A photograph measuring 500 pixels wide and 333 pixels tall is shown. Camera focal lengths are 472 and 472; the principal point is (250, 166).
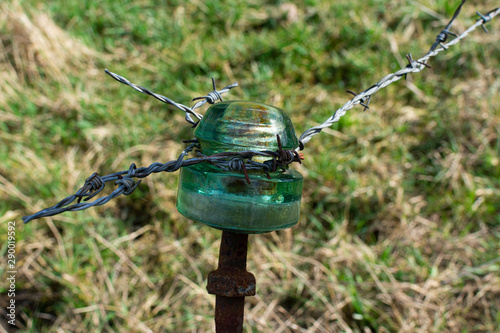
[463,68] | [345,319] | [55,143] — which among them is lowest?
[345,319]

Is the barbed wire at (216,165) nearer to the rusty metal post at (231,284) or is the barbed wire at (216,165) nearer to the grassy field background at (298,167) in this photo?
the rusty metal post at (231,284)

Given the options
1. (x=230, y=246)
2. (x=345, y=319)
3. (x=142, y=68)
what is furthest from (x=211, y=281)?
(x=142, y=68)

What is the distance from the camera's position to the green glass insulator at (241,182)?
835 millimetres

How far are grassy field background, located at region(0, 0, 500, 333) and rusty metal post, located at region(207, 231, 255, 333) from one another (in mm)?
1243

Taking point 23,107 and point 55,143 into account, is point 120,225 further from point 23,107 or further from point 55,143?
point 23,107

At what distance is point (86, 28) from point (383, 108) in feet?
6.92

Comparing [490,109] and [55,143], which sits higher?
[490,109]

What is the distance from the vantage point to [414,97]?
279cm

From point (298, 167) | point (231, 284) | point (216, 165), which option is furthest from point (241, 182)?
point (298, 167)

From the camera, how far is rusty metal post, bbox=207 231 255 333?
3.02 feet

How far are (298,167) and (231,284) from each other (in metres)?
1.74

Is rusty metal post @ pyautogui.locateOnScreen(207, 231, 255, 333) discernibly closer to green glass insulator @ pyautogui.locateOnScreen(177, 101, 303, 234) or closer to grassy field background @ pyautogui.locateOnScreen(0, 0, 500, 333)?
green glass insulator @ pyautogui.locateOnScreen(177, 101, 303, 234)

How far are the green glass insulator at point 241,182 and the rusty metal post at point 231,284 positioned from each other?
0.09m

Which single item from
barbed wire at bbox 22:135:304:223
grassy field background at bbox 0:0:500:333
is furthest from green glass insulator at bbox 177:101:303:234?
grassy field background at bbox 0:0:500:333
